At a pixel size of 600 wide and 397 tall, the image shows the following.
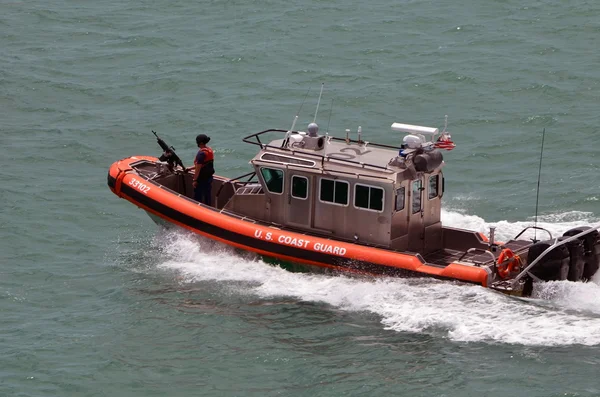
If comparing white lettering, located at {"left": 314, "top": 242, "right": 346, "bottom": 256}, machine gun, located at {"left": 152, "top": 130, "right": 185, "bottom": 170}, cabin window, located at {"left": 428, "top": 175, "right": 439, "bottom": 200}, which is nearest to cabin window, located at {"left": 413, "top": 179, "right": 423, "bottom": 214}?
cabin window, located at {"left": 428, "top": 175, "right": 439, "bottom": 200}

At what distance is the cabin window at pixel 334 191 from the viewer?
1856cm

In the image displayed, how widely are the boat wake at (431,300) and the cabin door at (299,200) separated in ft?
2.77

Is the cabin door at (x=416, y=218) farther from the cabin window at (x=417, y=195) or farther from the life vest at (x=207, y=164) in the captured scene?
the life vest at (x=207, y=164)

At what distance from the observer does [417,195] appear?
61.6 feet

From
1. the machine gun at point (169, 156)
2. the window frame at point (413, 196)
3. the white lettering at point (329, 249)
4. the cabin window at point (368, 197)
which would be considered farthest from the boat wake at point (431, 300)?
the machine gun at point (169, 156)

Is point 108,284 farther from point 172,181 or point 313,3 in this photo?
point 313,3

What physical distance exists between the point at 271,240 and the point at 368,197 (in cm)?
167

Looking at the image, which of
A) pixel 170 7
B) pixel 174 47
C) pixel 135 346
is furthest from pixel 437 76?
pixel 135 346

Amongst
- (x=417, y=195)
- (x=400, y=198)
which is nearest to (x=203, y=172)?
(x=400, y=198)

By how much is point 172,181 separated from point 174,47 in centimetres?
1233

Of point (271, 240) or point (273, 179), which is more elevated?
point (273, 179)

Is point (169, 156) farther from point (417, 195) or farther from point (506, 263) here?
point (506, 263)

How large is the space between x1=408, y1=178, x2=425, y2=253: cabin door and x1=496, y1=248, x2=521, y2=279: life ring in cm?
166

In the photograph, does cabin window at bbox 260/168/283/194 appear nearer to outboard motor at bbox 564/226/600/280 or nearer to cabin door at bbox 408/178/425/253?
cabin door at bbox 408/178/425/253
